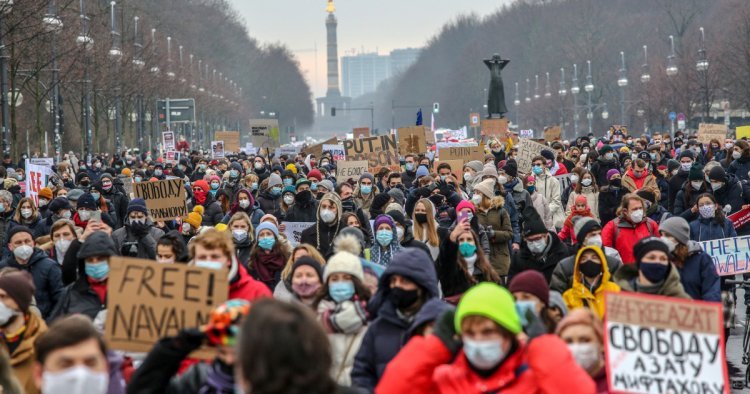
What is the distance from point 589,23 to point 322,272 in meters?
98.2

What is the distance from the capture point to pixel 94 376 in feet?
16.8

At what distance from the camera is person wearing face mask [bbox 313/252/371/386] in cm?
708

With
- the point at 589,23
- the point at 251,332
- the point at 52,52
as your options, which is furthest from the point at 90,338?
the point at 589,23

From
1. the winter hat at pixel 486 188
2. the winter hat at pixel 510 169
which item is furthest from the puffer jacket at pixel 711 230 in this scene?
the winter hat at pixel 510 169

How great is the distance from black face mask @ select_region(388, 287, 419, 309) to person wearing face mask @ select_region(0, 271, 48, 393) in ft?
5.61

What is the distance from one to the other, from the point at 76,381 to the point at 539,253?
5.70 meters

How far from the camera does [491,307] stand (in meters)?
5.22

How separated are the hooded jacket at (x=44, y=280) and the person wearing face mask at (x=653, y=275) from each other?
381 cm

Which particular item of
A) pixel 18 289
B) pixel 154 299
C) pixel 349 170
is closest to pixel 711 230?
pixel 18 289

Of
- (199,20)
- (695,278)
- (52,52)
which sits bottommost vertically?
(695,278)

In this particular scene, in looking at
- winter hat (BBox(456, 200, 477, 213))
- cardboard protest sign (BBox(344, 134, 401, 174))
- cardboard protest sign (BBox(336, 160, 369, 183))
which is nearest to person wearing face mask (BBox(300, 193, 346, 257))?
winter hat (BBox(456, 200, 477, 213))

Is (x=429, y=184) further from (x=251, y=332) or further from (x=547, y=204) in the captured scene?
(x=251, y=332)

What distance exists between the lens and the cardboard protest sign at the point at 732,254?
1262cm

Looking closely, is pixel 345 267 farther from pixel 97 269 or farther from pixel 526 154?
pixel 526 154
